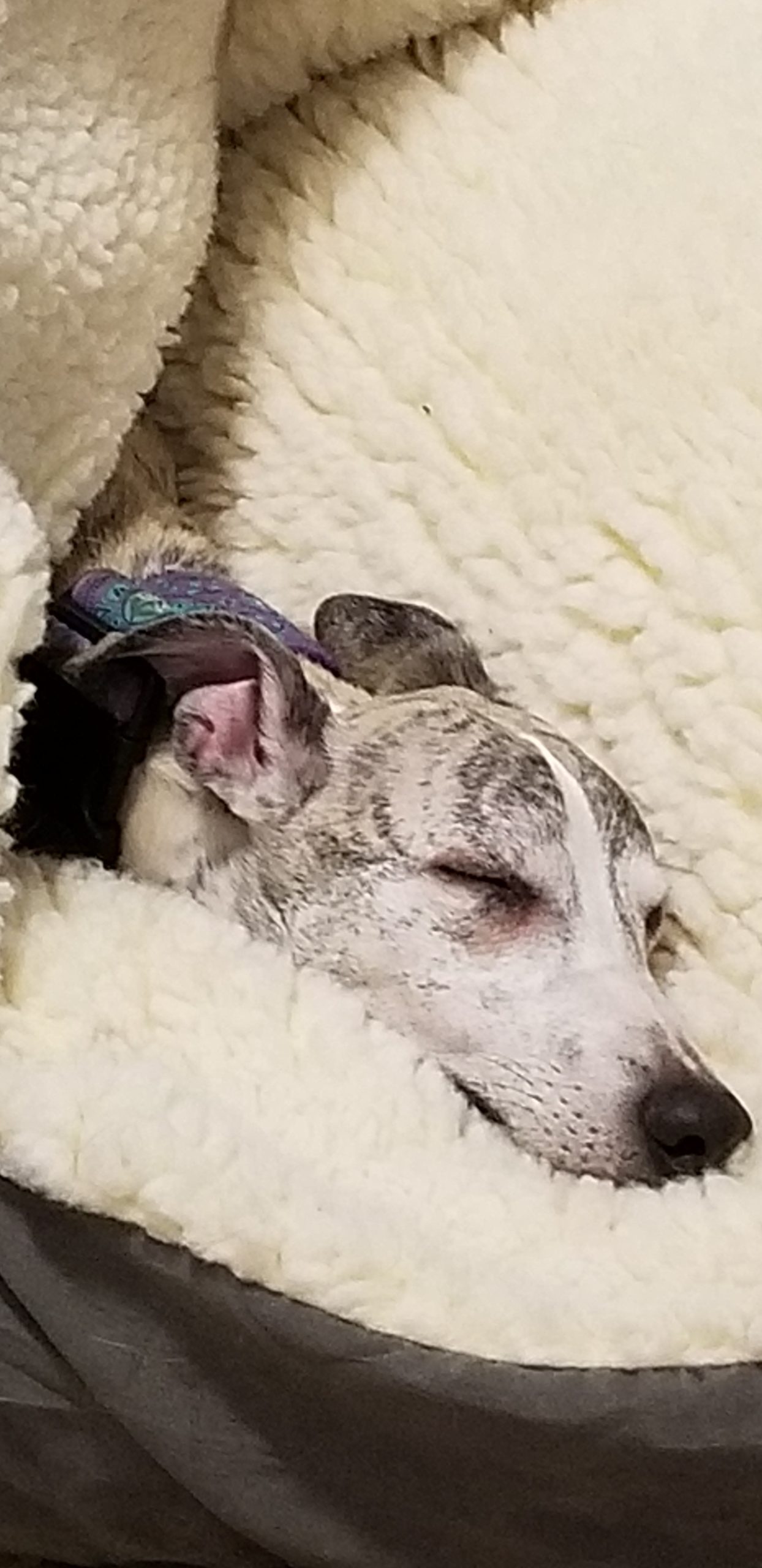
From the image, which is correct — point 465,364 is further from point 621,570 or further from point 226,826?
point 226,826

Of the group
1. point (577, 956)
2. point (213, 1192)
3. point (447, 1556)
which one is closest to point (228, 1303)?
point (213, 1192)

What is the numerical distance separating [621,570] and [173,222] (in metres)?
0.42

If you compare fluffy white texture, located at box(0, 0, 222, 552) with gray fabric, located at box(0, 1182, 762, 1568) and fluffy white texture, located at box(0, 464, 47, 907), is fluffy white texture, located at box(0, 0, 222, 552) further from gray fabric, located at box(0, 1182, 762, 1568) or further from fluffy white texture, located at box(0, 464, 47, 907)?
gray fabric, located at box(0, 1182, 762, 1568)

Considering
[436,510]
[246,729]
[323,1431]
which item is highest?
[436,510]

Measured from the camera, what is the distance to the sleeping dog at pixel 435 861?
122 cm

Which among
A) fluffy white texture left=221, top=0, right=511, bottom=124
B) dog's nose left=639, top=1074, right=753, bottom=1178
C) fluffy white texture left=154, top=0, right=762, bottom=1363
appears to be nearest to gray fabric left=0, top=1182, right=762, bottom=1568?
dog's nose left=639, top=1074, right=753, bottom=1178

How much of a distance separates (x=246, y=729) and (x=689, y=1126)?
0.42 metres

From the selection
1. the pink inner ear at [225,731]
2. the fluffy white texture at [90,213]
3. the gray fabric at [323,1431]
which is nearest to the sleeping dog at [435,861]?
the pink inner ear at [225,731]

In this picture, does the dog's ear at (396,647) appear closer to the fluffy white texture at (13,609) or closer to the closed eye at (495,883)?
the closed eye at (495,883)

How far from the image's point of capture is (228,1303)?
1021 mm

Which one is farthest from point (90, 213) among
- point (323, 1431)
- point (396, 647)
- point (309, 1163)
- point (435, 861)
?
point (323, 1431)

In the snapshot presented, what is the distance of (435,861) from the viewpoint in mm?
1292

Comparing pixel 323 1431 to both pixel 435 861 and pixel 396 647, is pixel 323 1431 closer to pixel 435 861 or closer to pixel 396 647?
pixel 435 861

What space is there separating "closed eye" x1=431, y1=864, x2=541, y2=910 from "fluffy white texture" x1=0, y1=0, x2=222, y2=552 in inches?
15.3
